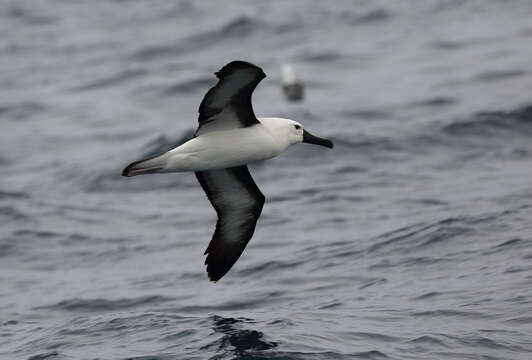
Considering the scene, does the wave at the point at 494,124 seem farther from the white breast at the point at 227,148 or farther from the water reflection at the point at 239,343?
the white breast at the point at 227,148

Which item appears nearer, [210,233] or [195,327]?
[195,327]

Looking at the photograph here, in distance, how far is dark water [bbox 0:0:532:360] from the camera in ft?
39.8

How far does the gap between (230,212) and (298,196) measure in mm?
5709

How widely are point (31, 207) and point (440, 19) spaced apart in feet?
43.1

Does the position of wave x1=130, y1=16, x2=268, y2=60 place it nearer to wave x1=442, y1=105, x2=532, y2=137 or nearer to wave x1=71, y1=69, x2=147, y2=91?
wave x1=71, y1=69, x2=147, y2=91

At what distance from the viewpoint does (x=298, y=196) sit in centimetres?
1797

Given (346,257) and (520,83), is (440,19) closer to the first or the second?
(520,83)

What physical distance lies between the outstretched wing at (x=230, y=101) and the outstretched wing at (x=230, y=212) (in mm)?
1052

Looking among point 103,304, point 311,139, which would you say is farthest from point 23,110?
point 311,139

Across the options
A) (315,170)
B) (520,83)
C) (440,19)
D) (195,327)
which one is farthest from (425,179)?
(440,19)

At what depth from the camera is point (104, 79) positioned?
27.0 metres

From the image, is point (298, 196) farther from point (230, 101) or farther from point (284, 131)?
point (230, 101)

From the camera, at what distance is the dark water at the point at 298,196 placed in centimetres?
1212

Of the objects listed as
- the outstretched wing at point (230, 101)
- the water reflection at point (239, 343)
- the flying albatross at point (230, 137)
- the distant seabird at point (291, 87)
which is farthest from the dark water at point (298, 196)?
the outstretched wing at point (230, 101)
